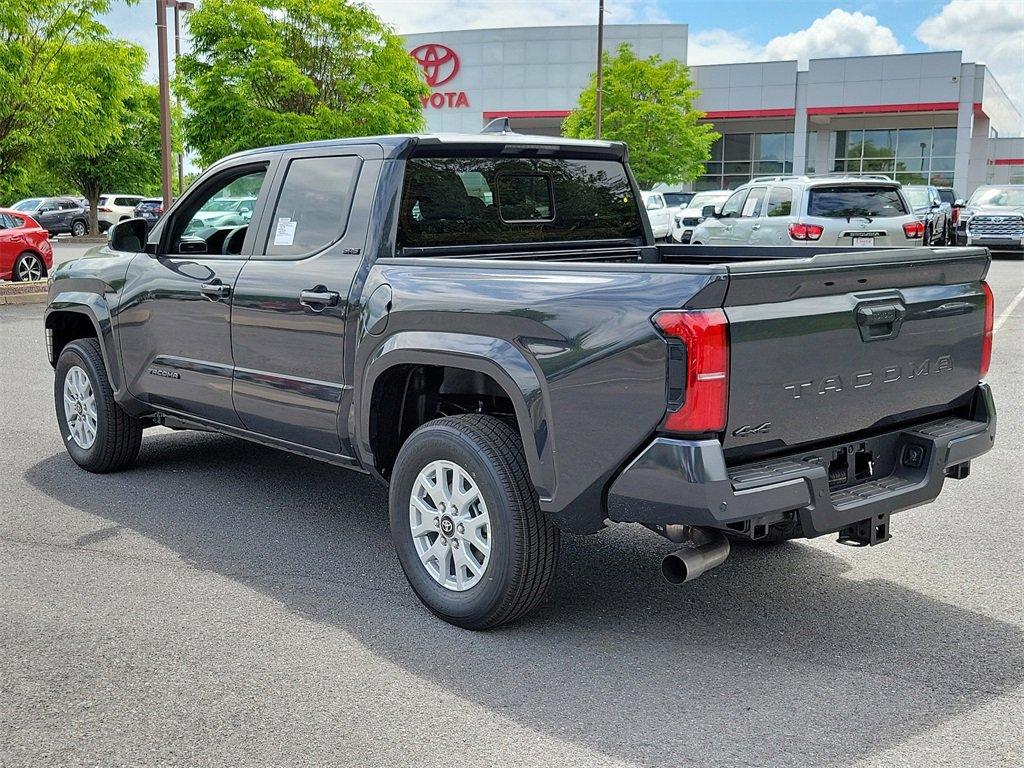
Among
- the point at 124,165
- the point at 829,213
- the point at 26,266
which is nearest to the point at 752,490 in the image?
the point at 829,213

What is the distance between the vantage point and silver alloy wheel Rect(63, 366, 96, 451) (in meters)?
6.73

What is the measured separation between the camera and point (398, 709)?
11.9 feet

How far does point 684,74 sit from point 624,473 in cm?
4230

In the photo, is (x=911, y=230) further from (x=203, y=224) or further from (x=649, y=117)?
(x=649, y=117)

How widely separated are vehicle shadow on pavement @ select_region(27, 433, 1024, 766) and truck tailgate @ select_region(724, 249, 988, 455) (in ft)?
2.67

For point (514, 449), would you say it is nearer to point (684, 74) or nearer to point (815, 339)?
point (815, 339)

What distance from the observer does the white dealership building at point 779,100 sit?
4784 cm

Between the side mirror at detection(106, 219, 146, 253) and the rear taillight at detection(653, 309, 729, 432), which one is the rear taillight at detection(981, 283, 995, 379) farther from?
the side mirror at detection(106, 219, 146, 253)

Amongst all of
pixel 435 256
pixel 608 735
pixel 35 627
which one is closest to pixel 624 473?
pixel 608 735

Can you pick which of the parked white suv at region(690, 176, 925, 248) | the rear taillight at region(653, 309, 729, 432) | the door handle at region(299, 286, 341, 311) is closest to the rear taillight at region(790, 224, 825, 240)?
the parked white suv at region(690, 176, 925, 248)

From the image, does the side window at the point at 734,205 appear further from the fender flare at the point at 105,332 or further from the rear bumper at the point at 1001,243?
the rear bumper at the point at 1001,243

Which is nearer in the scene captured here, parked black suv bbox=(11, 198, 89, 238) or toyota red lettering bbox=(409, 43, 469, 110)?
Result: parked black suv bbox=(11, 198, 89, 238)

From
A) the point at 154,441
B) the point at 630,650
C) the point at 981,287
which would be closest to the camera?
the point at 630,650

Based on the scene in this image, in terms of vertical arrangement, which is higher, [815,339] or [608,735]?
[815,339]
